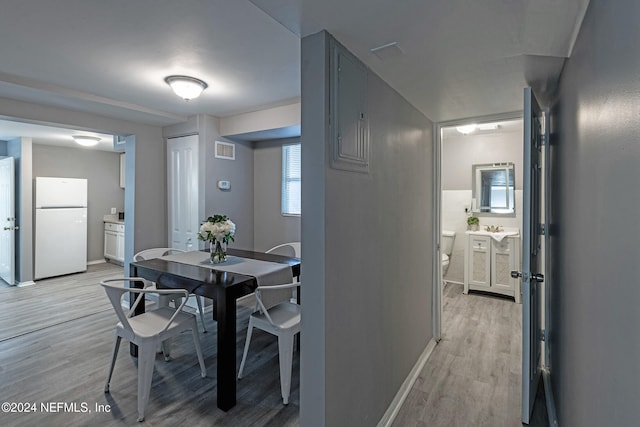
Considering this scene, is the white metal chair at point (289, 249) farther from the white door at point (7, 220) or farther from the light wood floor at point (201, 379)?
the white door at point (7, 220)

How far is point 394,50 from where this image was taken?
1.55 meters

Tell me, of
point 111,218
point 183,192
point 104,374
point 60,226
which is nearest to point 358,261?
point 104,374

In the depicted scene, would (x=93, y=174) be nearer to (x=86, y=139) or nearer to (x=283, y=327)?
(x=86, y=139)

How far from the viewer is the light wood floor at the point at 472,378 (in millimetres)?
2035

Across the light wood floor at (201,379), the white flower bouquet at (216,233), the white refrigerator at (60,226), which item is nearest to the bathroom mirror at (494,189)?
the light wood floor at (201,379)

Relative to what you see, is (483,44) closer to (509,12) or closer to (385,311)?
(509,12)

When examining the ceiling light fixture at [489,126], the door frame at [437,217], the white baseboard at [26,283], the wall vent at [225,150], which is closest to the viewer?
the door frame at [437,217]

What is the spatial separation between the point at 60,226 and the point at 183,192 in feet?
10.1

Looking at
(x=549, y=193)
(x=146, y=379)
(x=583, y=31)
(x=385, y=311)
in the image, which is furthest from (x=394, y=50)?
(x=146, y=379)

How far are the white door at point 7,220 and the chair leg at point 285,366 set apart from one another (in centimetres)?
519

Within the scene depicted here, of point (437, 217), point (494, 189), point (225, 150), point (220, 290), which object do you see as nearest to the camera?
point (220, 290)

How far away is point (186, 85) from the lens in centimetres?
257

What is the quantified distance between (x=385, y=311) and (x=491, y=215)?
3492 mm

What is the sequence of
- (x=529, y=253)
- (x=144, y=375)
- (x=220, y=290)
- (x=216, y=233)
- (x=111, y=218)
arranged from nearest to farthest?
1. (x=529, y=253)
2. (x=144, y=375)
3. (x=220, y=290)
4. (x=216, y=233)
5. (x=111, y=218)
